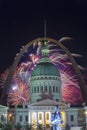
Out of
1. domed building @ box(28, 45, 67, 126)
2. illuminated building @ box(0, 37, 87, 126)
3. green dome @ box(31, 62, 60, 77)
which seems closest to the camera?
illuminated building @ box(0, 37, 87, 126)

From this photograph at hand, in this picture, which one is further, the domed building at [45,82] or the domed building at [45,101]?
the domed building at [45,82]

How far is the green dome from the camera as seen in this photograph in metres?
159

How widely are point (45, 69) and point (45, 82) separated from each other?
4346 millimetres

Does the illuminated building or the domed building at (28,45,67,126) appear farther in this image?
the domed building at (28,45,67,126)

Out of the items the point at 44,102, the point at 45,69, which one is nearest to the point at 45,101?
the point at 44,102

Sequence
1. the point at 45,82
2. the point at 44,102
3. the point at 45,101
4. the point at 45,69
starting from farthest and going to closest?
1. the point at 45,69
2. the point at 45,82
3. the point at 44,102
4. the point at 45,101

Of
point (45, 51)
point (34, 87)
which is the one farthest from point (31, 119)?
point (45, 51)

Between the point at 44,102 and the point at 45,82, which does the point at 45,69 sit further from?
the point at 44,102

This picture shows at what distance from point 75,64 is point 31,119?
25066 mm

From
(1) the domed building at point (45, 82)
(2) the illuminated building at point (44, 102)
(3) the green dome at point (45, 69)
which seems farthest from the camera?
(3) the green dome at point (45, 69)

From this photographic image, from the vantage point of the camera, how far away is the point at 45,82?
160 meters

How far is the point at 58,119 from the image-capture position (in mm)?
57750

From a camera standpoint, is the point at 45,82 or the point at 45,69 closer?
the point at 45,82

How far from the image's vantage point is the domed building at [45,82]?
159 metres
